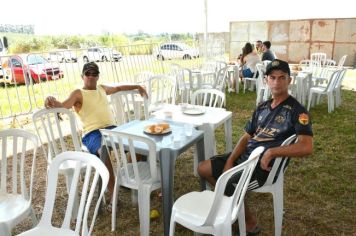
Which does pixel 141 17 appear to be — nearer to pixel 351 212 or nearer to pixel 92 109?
pixel 92 109

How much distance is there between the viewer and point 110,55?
22.4 ft

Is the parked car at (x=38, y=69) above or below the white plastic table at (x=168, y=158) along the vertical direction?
above

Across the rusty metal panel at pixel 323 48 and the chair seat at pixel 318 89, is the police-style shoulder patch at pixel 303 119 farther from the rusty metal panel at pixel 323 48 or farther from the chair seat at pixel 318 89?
the rusty metal panel at pixel 323 48

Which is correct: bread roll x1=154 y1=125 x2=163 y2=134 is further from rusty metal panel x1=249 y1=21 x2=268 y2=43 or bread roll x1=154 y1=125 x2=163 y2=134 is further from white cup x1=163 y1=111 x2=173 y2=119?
rusty metal panel x1=249 y1=21 x2=268 y2=43

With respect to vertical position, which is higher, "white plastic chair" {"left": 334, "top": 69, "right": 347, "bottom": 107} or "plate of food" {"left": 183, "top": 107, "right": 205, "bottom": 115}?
"plate of food" {"left": 183, "top": 107, "right": 205, "bottom": 115}

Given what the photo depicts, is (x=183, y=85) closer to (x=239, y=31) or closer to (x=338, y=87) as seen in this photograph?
(x=338, y=87)

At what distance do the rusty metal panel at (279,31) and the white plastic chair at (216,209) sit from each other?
11146 millimetres

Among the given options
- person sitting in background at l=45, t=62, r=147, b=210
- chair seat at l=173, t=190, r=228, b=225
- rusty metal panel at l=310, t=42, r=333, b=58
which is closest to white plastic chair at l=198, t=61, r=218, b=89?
person sitting in background at l=45, t=62, r=147, b=210

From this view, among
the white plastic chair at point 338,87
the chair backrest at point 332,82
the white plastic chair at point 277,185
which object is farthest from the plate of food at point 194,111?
the white plastic chair at point 338,87

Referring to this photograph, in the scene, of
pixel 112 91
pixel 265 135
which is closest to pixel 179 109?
pixel 112 91

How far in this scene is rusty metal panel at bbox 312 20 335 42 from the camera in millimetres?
11000

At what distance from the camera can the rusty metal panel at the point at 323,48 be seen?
1111 centimetres

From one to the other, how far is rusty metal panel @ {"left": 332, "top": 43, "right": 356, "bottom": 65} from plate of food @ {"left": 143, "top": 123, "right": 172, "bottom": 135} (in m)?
10.4

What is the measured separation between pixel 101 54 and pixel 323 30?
27.0ft
